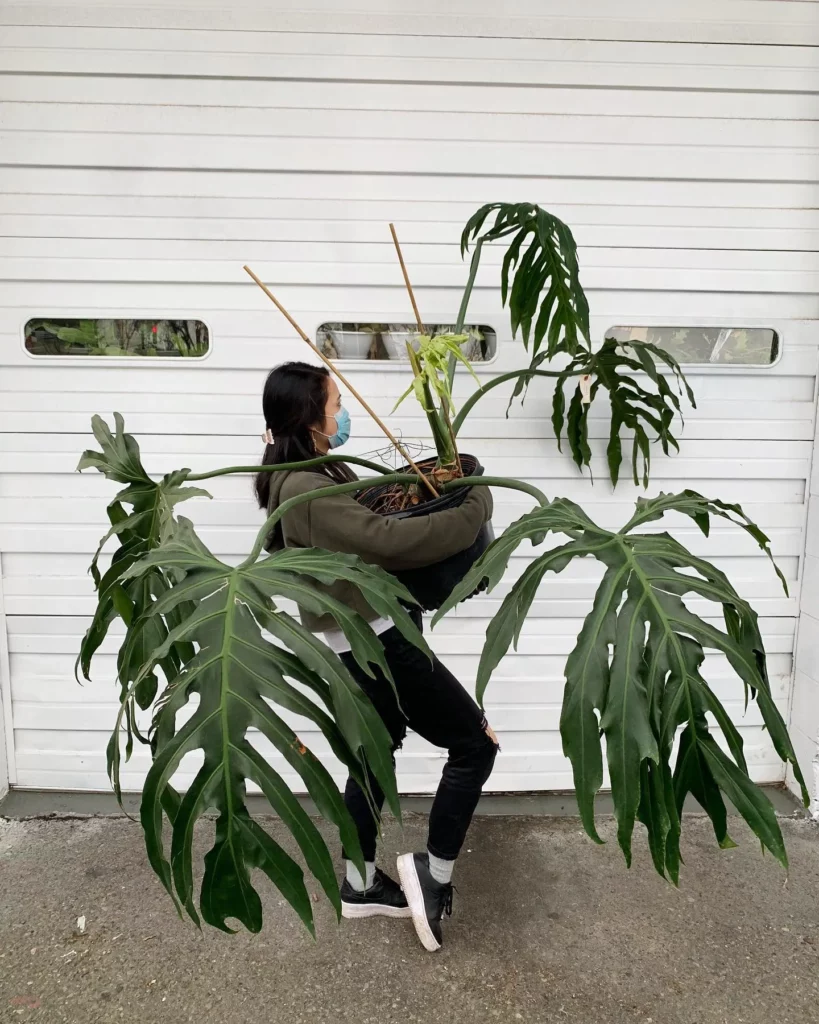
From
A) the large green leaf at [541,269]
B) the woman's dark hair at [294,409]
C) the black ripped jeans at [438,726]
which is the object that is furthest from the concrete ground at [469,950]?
the large green leaf at [541,269]

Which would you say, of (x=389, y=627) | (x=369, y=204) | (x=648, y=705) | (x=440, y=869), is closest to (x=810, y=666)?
(x=440, y=869)

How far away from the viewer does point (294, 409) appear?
59.8 inches

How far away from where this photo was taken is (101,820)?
7.15 feet

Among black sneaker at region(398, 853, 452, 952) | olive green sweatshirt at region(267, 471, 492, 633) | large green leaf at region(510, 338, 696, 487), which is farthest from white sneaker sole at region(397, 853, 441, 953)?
large green leaf at region(510, 338, 696, 487)

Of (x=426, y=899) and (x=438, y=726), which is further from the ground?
(x=438, y=726)

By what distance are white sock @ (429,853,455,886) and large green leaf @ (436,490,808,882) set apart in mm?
795

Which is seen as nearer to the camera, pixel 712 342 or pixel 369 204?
pixel 369 204

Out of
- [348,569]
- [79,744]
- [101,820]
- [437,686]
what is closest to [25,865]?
[101,820]

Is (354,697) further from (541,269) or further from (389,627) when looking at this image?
(541,269)

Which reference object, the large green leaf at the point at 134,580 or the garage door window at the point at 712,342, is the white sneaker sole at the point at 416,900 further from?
the garage door window at the point at 712,342

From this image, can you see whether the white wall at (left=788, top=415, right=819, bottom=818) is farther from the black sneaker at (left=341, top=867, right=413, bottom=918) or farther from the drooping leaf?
the black sneaker at (left=341, top=867, right=413, bottom=918)

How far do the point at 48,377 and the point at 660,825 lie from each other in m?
2.01

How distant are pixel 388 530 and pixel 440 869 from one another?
86 centimetres

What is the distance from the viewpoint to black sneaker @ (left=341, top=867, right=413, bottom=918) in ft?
5.68
